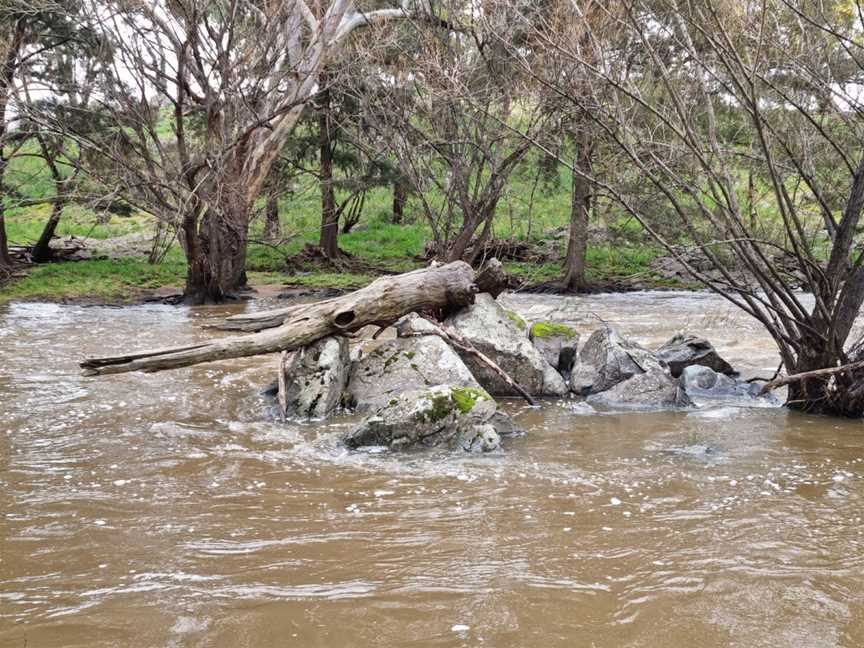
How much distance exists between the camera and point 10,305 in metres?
15.4

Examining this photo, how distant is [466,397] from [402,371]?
50.1 inches

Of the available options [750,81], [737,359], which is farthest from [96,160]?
[750,81]

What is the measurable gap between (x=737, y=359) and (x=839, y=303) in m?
3.28

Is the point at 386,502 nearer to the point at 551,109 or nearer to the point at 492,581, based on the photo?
the point at 492,581

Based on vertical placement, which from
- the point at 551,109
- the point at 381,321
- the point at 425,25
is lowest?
the point at 381,321

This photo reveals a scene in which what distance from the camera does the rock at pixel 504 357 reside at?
838cm

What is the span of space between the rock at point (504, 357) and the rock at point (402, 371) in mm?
642

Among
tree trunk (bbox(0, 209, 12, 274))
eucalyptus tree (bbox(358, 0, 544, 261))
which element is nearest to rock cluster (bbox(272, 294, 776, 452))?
eucalyptus tree (bbox(358, 0, 544, 261))

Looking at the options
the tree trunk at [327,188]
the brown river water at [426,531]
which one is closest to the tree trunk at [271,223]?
the tree trunk at [327,188]

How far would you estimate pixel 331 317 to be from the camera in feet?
25.1

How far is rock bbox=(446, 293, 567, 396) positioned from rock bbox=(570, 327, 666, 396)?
0.20 m

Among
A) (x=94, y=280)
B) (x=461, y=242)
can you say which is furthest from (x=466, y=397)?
(x=94, y=280)

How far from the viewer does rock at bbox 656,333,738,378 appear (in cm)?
911

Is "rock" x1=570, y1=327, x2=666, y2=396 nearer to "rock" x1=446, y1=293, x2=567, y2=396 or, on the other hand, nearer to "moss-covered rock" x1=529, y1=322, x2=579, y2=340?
"rock" x1=446, y1=293, x2=567, y2=396
